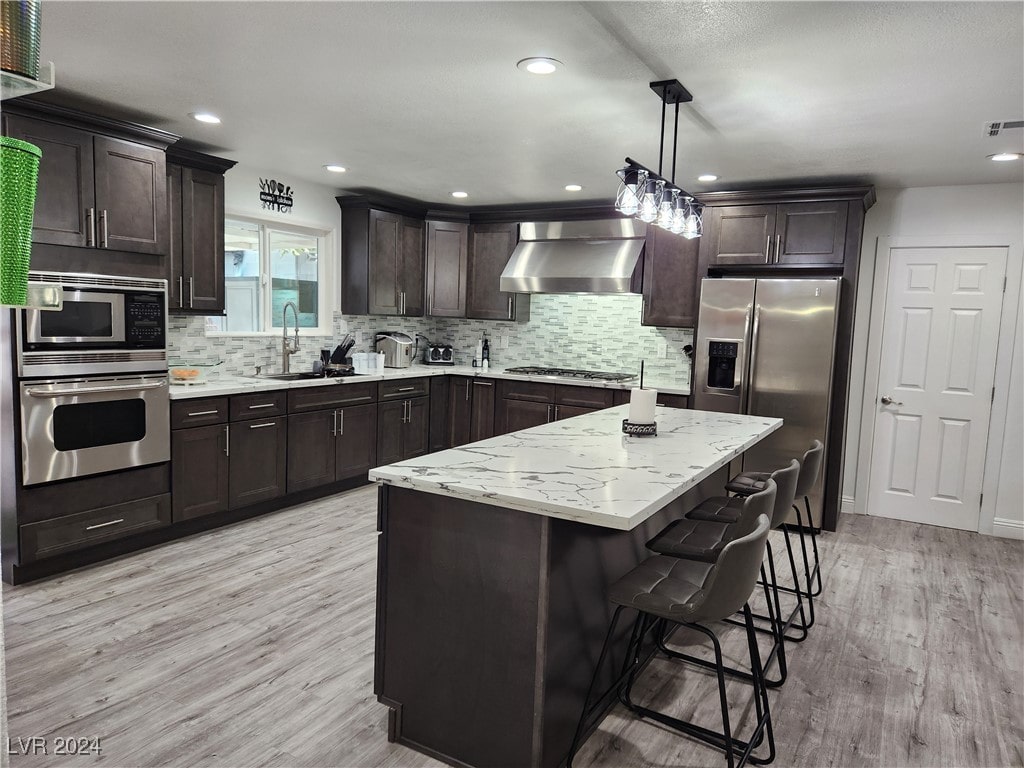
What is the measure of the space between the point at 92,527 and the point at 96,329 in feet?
3.47

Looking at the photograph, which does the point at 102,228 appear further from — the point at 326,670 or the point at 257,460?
the point at 326,670

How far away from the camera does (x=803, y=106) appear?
10.3 ft

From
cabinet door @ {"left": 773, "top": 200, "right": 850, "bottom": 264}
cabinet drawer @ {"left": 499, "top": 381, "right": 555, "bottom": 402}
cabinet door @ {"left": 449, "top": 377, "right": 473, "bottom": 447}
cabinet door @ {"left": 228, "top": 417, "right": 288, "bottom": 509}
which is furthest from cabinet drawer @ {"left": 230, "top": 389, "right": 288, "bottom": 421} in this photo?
cabinet door @ {"left": 773, "top": 200, "right": 850, "bottom": 264}

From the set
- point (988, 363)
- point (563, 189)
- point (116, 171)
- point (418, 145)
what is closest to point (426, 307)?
point (563, 189)

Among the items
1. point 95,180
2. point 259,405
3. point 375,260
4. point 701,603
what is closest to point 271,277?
point 375,260

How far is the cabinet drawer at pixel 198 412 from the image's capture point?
4.04m

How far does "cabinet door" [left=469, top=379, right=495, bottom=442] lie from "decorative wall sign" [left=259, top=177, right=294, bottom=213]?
218 cm

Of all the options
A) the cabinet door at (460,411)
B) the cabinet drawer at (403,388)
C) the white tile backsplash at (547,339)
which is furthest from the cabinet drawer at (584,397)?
the cabinet drawer at (403,388)

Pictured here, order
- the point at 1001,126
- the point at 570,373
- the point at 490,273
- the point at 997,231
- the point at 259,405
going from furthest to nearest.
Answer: the point at 490,273
the point at 570,373
the point at 997,231
the point at 259,405
the point at 1001,126

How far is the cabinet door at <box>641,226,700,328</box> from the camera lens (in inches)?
210

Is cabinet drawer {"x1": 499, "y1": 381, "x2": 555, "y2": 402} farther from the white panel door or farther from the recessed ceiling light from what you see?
the recessed ceiling light

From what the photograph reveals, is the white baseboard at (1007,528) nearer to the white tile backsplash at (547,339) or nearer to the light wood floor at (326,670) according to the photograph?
the light wood floor at (326,670)

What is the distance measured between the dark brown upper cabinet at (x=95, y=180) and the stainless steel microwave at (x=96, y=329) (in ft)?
0.69

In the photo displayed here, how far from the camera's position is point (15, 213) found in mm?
978
